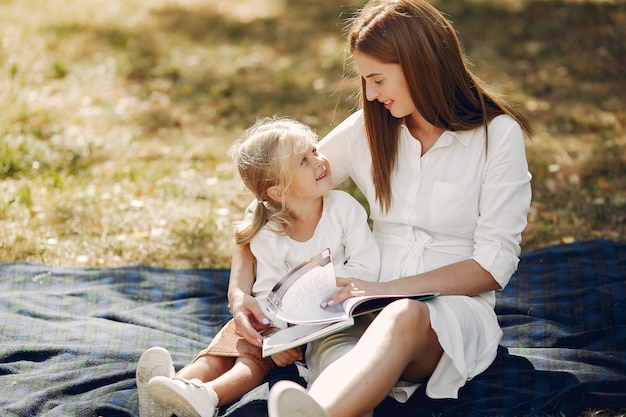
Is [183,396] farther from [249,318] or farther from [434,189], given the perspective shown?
[434,189]

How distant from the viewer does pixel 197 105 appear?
27.8 ft

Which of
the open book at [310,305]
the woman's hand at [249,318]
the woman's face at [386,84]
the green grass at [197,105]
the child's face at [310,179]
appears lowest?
the green grass at [197,105]

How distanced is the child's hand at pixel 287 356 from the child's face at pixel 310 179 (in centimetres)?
66

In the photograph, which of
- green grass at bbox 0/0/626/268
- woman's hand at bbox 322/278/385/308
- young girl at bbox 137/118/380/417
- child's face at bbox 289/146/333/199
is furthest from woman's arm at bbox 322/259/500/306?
green grass at bbox 0/0/626/268

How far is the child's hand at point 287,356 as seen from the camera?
3.24 m

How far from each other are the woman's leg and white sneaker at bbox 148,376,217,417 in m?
0.47

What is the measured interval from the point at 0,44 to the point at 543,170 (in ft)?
21.1

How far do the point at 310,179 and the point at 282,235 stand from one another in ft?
0.92

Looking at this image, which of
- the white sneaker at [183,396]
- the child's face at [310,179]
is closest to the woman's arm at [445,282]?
the child's face at [310,179]

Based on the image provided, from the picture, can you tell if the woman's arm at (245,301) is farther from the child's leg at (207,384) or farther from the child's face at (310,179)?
the child's face at (310,179)

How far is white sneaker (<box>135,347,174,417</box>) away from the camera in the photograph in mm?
3064

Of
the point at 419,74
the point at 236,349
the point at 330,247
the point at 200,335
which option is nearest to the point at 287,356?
the point at 236,349

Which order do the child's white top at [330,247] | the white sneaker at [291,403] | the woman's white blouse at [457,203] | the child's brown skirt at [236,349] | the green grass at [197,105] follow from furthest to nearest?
the green grass at [197,105] → the child's white top at [330,247] → the woman's white blouse at [457,203] → the child's brown skirt at [236,349] → the white sneaker at [291,403]

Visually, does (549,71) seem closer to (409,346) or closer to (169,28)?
(169,28)
